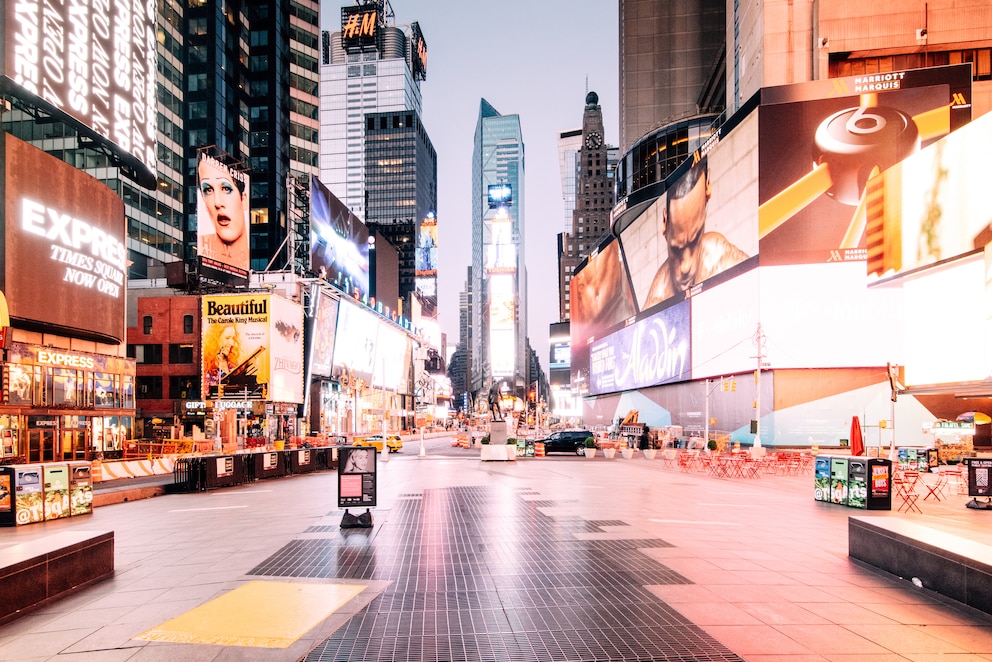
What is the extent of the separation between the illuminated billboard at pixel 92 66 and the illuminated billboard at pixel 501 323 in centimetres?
9966

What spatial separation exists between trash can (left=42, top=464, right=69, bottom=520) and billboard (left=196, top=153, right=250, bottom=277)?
35432mm

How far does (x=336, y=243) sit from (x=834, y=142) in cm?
5085

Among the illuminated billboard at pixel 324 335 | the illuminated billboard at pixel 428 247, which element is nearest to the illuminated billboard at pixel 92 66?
the illuminated billboard at pixel 324 335

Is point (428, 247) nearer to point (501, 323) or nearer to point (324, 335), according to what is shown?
point (501, 323)

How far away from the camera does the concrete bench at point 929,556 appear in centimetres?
763

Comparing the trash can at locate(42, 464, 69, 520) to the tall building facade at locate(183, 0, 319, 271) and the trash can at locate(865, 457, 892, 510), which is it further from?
the tall building facade at locate(183, 0, 319, 271)

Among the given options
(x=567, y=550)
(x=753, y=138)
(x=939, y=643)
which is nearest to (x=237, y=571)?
(x=567, y=550)

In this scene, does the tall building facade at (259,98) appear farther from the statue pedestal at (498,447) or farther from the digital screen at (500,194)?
the digital screen at (500,194)

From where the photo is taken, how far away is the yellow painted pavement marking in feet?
21.7

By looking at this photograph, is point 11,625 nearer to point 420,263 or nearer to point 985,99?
point 985,99

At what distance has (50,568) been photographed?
8211 mm

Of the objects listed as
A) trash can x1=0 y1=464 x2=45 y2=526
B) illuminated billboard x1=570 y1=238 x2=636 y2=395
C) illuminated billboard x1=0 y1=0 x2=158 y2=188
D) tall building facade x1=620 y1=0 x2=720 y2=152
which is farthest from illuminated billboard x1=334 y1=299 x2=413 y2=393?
tall building facade x1=620 y1=0 x2=720 y2=152

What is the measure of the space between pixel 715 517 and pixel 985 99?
57174 mm

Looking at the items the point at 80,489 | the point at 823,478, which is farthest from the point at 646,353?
the point at 80,489
